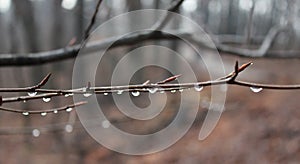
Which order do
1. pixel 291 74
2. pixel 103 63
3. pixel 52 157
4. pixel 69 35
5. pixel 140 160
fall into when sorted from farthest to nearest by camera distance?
1. pixel 291 74
2. pixel 69 35
3. pixel 103 63
4. pixel 140 160
5. pixel 52 157

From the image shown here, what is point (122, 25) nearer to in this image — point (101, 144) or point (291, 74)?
point (101, 144)

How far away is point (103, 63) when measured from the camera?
3812 millimetres

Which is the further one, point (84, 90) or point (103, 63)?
point (103, 63)

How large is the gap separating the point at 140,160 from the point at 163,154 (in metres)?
0.25

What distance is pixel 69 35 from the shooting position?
435 centimetres

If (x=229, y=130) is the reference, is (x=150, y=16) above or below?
above

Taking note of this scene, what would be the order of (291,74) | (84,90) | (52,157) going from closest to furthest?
1. (84,90)
2. (52,157)
3. (291,74)

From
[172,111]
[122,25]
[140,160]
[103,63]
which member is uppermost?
[122,25]

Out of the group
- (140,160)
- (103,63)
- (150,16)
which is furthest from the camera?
Result: (103,63)

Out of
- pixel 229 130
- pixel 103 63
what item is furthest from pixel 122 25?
pixel 229 130

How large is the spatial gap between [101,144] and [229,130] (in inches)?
54.3

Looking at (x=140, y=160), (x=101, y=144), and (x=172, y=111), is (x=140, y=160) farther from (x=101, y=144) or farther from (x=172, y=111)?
(x=172, y=111)

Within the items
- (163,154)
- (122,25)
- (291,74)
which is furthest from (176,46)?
(291,74)

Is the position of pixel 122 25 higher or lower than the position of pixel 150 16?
higher
